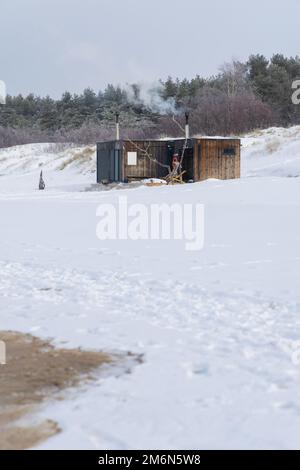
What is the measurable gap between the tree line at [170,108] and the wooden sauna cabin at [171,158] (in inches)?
755

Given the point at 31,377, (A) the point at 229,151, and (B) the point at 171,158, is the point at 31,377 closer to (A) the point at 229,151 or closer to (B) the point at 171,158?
(A) the point at 229,151

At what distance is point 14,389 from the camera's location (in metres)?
4.39

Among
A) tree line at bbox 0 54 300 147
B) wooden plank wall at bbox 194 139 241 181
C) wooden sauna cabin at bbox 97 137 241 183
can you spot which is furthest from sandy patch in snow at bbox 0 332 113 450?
tree line at bbox 0 54 300 147

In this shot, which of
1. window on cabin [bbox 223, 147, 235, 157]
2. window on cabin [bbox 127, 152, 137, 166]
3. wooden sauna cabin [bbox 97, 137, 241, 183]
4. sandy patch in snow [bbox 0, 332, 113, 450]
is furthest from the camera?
window on cabin [bbox 127, 152, 137, 166]

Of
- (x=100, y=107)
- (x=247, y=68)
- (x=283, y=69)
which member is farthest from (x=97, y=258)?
(x=100, y=107)

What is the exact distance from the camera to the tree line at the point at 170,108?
51.8 m

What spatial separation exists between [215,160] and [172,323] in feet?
81.3

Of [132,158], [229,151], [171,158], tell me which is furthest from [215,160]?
[132,158]

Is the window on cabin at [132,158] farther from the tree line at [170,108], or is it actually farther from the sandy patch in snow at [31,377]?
the sandy patch in snow at [31,377]

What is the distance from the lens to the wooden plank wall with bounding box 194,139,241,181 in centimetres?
2989

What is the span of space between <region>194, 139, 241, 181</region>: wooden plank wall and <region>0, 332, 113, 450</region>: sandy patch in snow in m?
24.7

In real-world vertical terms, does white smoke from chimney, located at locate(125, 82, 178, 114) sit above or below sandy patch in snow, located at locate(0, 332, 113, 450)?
above

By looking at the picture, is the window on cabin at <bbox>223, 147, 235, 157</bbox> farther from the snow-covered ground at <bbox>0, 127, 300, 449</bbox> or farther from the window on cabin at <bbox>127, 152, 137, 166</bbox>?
the snow-covered ground at <bbox>0, 127, 300, 449</bbox>
